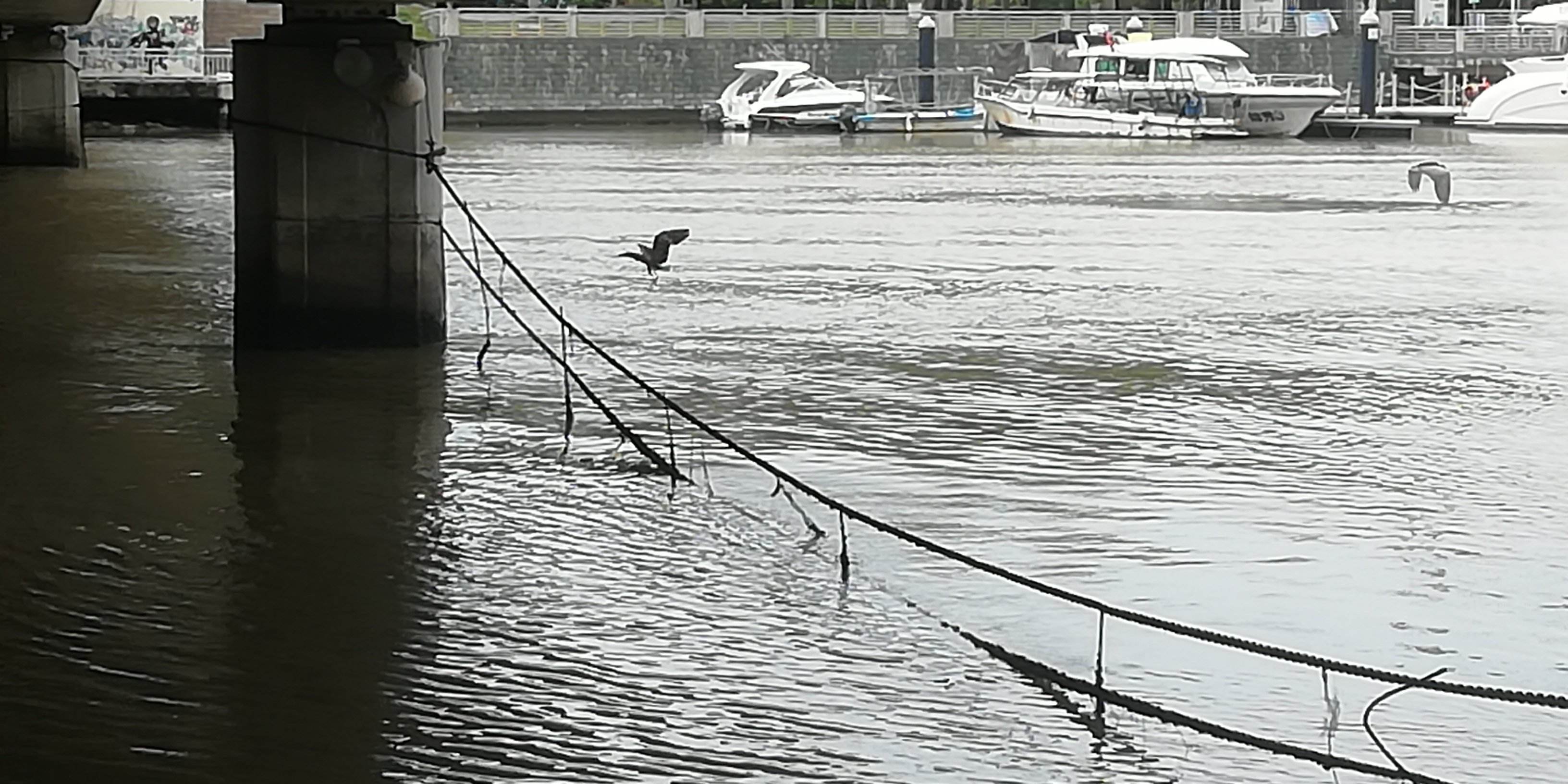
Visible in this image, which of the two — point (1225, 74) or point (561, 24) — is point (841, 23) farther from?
point (1225, 74)

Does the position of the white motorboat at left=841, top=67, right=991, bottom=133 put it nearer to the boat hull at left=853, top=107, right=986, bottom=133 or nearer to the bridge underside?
the boat hull at left=853, top=107, right=986, bottom=133

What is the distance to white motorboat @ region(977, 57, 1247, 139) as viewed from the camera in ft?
205

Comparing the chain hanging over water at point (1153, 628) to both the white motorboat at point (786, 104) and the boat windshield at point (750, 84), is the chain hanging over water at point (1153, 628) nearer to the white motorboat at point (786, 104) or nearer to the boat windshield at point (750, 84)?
the white motorboat at point (786, 104)

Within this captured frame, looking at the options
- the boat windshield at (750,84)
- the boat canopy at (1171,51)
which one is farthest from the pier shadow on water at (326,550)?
the boat windshield at (750,84)

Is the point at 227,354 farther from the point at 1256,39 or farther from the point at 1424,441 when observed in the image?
the point at 1256,39

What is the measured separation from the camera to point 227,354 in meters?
17.1

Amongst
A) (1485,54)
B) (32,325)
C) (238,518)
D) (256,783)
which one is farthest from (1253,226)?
(1485,54)

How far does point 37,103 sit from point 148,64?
17678 millimetres

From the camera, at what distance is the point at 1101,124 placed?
Result: 207 ft

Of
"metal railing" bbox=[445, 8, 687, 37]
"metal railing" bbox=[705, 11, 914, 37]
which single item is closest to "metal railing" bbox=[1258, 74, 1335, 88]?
"metal railing" bbox=[705, 11, 914, 37]

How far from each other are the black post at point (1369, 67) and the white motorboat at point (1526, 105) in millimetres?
5739

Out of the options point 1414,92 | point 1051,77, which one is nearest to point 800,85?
point 1051,77

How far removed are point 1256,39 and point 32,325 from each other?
67268mm

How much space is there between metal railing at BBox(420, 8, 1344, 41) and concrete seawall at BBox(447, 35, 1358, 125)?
1.74 feet
